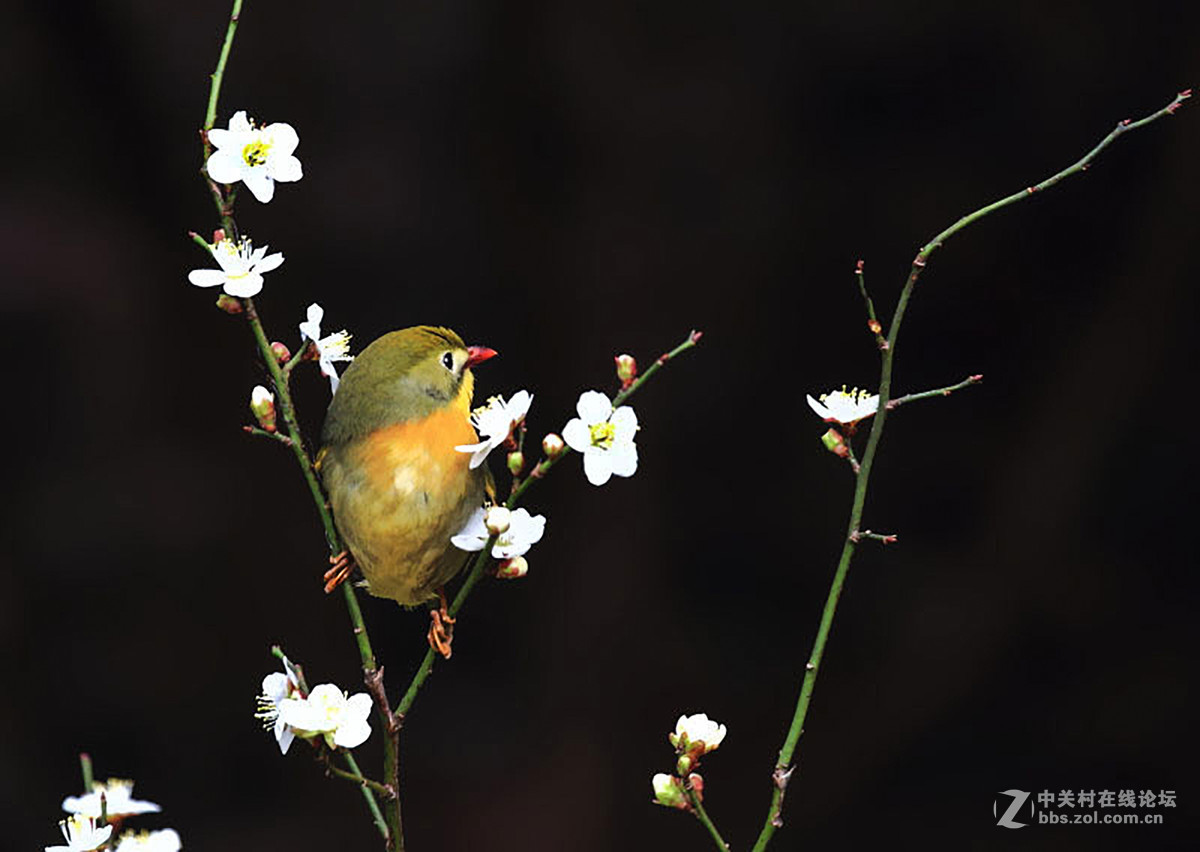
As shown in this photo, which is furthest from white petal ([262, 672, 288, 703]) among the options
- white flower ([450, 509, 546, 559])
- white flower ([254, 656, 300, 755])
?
white flower ([450, 509, 546, 559])

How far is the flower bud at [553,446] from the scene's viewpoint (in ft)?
1.85

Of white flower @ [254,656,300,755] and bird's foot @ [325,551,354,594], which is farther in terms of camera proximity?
bird's foot @ [325,551,354,594]

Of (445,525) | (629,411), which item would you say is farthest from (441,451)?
(629,411)

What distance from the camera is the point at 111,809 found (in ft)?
1.90

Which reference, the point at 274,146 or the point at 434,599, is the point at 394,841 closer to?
the point at 434,599

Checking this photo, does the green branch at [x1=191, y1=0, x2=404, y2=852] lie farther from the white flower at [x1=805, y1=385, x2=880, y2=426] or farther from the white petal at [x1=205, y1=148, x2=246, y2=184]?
the white flower at [x1=805, y1=385, x2=880, y2=426]

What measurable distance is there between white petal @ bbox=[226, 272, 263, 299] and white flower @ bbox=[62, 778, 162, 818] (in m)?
0.20

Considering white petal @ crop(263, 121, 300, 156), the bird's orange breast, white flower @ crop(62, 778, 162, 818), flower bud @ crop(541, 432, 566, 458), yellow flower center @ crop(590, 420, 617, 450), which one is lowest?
white flower @ crop(62, 778, 162, 818)

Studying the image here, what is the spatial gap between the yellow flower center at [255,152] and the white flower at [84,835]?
0.28 meters

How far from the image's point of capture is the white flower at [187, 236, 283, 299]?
580 millimetres

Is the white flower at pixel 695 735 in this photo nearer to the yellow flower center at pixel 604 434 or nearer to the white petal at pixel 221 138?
the yellow flower center at pixel 604 434

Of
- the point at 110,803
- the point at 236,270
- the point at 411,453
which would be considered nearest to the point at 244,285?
the point at 236,270

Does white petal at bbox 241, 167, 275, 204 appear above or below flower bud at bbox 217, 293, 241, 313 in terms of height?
above

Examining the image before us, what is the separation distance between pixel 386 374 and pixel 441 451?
0.04m
